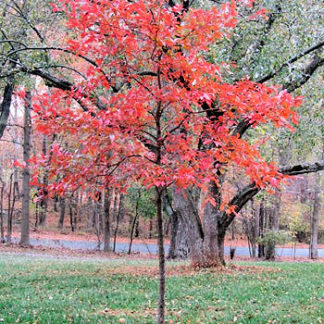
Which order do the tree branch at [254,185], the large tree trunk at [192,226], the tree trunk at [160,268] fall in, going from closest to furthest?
the tree trunk at [160,268] → the tree branch at [254,185] → the large tree trunk at [192,226]

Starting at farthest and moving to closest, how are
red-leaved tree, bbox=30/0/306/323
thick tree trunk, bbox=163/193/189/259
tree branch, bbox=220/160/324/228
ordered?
thick tree trunk, bbox=163/193/189/259
tree branch, bbox=220/160/324/228
red-leaved tree, bbox=30/0/306/323

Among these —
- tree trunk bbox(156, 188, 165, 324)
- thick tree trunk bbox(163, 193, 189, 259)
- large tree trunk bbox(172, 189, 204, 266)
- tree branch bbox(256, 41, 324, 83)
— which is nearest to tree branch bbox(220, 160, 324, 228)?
large tree trunk bbox(172, 189, 204, 266)

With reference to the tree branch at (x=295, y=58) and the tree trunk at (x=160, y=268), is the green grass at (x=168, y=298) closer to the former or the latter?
the tree trunk at (x=160, y=268)

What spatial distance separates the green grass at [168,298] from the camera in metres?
5.54

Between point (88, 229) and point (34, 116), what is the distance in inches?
1262

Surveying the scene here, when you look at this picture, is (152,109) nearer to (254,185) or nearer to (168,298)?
(168,298)

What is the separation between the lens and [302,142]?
38.8 feet

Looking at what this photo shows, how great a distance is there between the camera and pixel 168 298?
6746 millimetres

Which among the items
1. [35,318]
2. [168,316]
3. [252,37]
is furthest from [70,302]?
[252,37]

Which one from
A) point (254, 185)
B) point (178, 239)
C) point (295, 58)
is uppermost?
point (295, 58)

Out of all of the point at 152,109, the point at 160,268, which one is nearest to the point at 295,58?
the point at 152,109

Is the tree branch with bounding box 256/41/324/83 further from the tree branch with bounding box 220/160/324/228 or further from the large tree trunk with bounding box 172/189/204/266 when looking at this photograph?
the large tree trunk with bounding box 172/189/204/266

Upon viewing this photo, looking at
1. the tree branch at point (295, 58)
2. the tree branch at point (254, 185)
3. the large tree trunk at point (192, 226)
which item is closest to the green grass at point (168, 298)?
the large tree trunk at point (192, 226)

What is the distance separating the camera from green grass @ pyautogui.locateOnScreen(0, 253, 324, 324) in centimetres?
554
